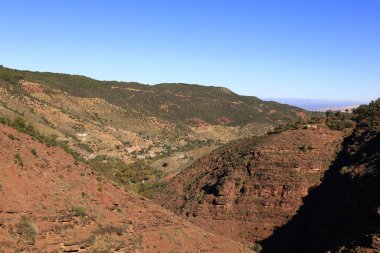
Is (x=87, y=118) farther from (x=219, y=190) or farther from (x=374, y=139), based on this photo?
(x=374, y=139)

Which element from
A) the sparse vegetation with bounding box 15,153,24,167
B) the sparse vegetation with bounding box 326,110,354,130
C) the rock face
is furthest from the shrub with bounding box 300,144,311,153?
the sparse vegetation with bounding box 15,153,24,167

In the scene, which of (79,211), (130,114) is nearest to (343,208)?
(79,211)

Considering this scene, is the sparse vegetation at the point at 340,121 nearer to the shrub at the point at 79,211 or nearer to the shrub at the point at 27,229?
the shrub at the point at 79,211

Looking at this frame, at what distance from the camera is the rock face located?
3247 centimetres

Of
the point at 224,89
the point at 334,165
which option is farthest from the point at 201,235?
the point at 224,89

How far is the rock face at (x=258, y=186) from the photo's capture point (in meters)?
32.5

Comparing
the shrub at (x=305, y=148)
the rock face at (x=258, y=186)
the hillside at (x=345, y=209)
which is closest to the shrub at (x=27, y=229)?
the hillside at (x=345, y=209)

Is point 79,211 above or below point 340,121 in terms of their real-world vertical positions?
below

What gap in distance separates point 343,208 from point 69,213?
644 inches

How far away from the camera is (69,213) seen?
1711 centimetres

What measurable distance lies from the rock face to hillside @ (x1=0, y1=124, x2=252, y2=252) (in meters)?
9.77

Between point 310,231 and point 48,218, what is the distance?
58.5 ft

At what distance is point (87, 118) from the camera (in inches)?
2945

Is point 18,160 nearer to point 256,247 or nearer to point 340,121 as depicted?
point 256,247
